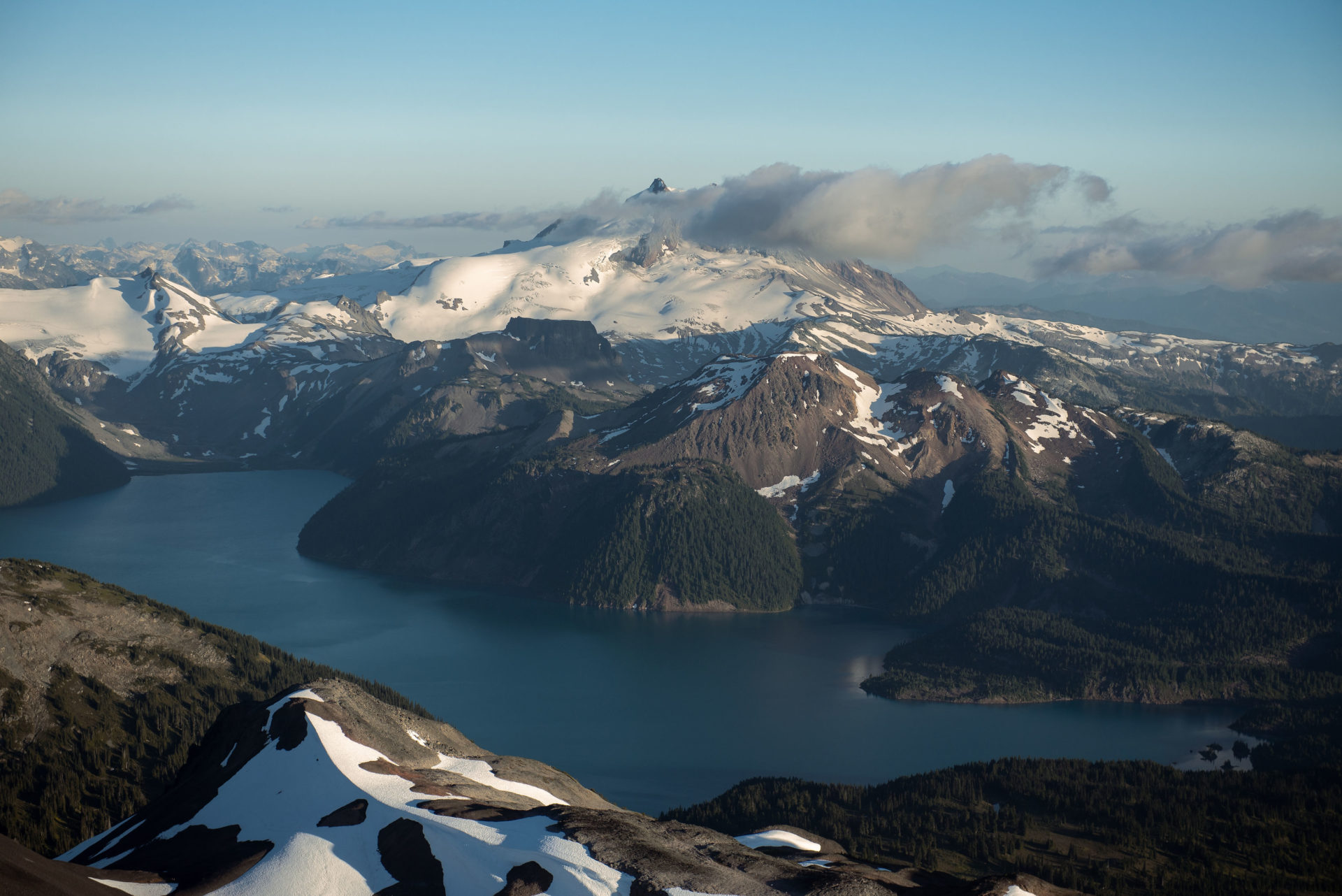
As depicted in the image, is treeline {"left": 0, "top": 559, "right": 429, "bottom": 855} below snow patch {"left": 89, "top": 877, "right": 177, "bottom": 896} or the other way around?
below

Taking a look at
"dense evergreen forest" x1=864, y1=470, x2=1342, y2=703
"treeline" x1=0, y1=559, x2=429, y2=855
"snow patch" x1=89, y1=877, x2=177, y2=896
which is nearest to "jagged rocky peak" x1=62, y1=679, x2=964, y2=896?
"snow patch" x1=89, y1=877, x2=177, y2=896

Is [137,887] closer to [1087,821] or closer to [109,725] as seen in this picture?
[109,725]

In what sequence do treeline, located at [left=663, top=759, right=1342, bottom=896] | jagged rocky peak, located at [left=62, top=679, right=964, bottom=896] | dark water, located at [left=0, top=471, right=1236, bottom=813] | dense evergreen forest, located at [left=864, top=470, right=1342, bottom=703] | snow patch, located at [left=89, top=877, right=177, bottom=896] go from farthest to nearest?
dense evergreen forest, located at [left=864, top=470, right=1342, bottom=703]
dark water, located at [left=0, top=471, right=1236, bottom=813]
treeline, located at [left=663, top=759, right=1342, bottom=896]
jagged rocky peak, located at [left=62, top=679, right=964, bottom=896]
snow patch, located at [left=89, top=877, right=177, bottom=896]

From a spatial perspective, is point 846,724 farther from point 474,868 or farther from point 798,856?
point 474,868

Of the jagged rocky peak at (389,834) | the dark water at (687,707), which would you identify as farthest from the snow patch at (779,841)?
the dark water at (687,707)

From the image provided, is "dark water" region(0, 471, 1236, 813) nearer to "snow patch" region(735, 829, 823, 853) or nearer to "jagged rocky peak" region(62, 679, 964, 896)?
"snow patch" region(735, 829, 823, 853)

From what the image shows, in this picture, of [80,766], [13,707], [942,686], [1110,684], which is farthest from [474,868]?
[1110,684]

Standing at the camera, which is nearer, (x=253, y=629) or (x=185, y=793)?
(x=185, y=793)
